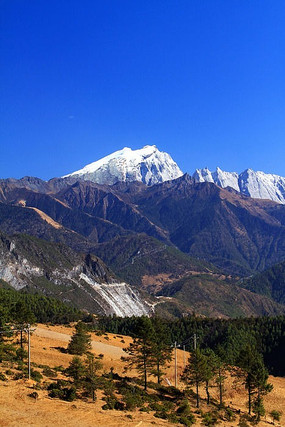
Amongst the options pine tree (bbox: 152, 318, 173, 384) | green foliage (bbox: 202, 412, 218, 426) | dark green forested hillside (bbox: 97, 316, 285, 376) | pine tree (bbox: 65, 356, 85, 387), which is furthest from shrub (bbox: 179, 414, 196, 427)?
dark green forested hillside (bbox: 97, 316, 285, 376)

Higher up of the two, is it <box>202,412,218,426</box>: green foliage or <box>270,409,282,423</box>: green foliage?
<box>202,412,218,426</box>: green foliage

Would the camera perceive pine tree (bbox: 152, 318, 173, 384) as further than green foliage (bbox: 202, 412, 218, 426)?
Yes

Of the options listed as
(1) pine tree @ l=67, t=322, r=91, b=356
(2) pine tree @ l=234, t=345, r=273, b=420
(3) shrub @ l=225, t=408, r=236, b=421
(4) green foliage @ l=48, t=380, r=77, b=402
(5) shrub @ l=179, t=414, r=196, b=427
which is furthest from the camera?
(1) pine tree @ l=67, t=322, r=91, b=356

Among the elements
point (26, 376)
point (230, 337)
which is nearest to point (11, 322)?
point (26, 376)

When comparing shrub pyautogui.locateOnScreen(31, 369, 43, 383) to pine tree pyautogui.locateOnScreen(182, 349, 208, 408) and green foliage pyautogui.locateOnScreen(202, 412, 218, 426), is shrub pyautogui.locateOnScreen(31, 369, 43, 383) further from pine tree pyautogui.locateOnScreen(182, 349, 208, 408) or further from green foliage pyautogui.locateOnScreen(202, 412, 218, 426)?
green foliage pyautogui.locateOnScreen(202, 412, 218, 426)

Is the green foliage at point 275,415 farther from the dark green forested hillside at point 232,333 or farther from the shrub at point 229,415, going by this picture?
the dark green forested hillside at point 232,333

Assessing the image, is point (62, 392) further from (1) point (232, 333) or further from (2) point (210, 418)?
(1) point (232, 333)

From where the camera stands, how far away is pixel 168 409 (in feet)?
210

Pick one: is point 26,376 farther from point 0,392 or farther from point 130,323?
point 130,323

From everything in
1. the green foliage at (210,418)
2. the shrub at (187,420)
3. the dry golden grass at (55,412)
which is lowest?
the green foliage at (210,418)

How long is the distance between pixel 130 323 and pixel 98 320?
45.5 feet

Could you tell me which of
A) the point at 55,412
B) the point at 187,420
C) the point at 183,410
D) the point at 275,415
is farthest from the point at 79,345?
the point at 275,415

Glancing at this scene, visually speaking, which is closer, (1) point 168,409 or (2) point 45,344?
(1) point 168,409

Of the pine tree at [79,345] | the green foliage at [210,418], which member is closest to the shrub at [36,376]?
the pine tree at [79,345]
